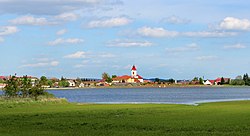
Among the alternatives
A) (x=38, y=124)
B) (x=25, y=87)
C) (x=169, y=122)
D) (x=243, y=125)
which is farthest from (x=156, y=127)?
(x=25, y=87)

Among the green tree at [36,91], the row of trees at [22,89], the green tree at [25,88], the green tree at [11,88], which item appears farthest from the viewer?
the green tree at [25,88]

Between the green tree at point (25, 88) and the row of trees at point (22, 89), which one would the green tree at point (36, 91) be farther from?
the green tree at point (25, 88)

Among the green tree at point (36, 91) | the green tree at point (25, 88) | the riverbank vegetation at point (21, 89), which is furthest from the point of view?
the green tree at point (25, 88)

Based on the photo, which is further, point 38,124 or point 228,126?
point 38,124

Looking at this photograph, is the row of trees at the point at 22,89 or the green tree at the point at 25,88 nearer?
the row of trees at the point at 22,89

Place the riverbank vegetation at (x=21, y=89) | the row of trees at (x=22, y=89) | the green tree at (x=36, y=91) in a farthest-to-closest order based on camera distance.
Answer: the row of trees at (x=22, y=89), the riverbank vegetation at (x=21, y=89), the green tree at (x=36, y=91)

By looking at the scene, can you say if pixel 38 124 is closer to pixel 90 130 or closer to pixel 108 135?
pixel 90 130

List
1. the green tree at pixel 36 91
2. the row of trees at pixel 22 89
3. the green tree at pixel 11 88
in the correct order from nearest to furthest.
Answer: the green tree at pixel 36 91, the row of trees at pixel 22 89, the green tree at pixel 11 88

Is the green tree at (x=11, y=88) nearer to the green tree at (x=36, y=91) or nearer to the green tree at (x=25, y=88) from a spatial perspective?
the green tree at (x=25, y=88)

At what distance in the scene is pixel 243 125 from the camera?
3622 centimetres

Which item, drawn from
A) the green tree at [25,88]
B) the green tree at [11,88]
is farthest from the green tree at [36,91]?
the green tree at [11,88]

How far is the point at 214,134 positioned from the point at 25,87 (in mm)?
68551

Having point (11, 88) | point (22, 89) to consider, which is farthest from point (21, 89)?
point (11, 88)

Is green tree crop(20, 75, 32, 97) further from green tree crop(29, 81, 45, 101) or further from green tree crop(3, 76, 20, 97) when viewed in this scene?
green tree crop(29, 81, 45, 101)
